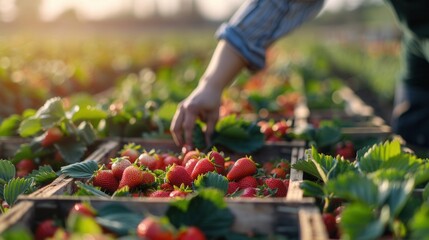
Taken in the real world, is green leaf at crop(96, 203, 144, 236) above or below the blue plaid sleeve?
below

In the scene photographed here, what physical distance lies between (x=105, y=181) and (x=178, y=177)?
0.28 meters

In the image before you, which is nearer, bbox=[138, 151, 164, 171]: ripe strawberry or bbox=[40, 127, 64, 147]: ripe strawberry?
bbox=[138, 151, 164, 171]: ripe strawberry

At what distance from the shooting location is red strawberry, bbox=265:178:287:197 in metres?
2.34

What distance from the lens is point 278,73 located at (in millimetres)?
8508

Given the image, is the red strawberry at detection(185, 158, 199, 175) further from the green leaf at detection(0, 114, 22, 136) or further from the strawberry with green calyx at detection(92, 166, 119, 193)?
the green leaf at detection(0, 114, 22, 136)

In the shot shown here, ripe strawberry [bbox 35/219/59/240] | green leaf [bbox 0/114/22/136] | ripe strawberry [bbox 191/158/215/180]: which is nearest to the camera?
ripe strawberry [bbox 35/219/59/240]

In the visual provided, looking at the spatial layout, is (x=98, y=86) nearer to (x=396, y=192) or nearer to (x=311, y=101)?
(x=311, y=101)

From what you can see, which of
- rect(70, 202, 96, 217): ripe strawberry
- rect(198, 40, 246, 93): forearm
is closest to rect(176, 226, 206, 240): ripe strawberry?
rect(70, 202, 96, 217): ripe strawberry

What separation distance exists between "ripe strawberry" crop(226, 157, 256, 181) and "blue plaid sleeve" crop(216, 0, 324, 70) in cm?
87

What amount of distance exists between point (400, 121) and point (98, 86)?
4379 mm

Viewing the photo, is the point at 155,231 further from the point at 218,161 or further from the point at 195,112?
the point at 195,112

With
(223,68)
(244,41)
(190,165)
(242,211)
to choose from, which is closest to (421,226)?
(242,211)

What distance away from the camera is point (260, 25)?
3.24m

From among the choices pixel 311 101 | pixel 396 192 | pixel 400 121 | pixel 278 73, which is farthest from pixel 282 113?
pixel 278 73
